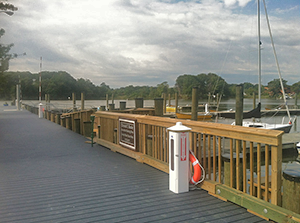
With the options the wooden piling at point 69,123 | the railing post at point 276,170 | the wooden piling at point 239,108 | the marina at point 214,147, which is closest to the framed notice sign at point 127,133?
the marina at point 214,147

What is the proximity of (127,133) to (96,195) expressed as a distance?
114 inches

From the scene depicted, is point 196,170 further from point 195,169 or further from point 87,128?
point 87,128

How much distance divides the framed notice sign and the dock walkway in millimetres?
391

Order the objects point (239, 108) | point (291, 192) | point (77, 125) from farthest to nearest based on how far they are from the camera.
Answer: point (77, 125) < point (239, 108) < point (291, 192)

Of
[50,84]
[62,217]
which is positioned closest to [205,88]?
[50,84]

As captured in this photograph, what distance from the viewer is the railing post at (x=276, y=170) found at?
3273 millimetres

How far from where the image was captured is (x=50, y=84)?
3172 inches

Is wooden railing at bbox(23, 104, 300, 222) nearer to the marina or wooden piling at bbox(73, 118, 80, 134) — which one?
the marina

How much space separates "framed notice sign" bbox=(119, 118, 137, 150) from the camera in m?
6.79

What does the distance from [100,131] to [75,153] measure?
160cm

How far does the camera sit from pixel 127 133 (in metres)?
7.13

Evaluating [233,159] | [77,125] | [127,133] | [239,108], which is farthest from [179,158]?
[77,125]

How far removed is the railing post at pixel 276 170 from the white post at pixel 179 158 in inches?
53.5

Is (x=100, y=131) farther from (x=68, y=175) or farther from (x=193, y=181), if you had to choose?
(x=193, y=181)
